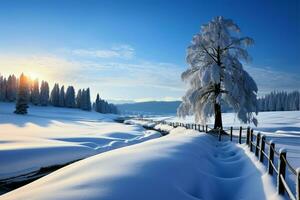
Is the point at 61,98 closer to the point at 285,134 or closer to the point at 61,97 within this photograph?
the point at 61,97

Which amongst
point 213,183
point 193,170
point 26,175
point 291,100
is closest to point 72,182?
point 193,170

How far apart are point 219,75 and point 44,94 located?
92941 millimetres

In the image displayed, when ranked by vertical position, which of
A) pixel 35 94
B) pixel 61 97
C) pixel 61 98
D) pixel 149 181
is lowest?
pixel 149 181

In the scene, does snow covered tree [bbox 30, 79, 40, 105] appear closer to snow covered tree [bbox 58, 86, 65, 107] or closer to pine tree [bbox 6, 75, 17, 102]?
pine tree [bbox 6, 75, 17, 102]

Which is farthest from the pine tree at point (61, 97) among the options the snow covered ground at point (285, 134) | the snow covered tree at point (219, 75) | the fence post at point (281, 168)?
the fence post at point (281, 168)

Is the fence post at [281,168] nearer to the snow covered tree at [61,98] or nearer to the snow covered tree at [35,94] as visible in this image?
the snow covered tree at [35,94]

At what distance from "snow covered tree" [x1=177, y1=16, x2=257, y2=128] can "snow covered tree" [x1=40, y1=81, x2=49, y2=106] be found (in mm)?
88188

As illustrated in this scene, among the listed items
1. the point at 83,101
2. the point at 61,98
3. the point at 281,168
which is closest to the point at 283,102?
the point at 83,101

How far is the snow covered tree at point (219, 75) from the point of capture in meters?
24.7

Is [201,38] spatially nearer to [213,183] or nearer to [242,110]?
[242,110]

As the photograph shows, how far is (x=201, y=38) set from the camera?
26.1 m

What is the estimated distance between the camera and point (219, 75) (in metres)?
24.4

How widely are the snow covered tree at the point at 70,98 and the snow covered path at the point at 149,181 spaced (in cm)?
10721

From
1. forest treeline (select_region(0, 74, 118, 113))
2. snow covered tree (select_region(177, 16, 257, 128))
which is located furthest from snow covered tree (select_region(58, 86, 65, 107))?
snow covered tree (select_region(177, 16, 257, 128))
